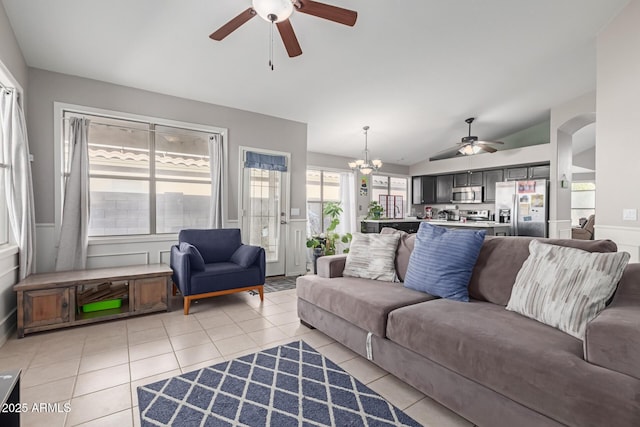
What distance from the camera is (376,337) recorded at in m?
2.00

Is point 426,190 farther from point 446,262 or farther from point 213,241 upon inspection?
point 446,262

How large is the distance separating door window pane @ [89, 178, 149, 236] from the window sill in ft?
0.25

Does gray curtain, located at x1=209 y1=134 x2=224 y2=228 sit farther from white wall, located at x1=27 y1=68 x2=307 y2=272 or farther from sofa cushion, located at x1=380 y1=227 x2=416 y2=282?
sofa cushion, located at x1=380 y1=227 x2=416 y2=282

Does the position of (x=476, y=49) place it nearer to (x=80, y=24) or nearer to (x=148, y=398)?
(x=80, y=24)

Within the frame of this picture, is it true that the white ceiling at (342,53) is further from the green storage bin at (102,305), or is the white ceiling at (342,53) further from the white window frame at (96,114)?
the green storage bin at (102,305)

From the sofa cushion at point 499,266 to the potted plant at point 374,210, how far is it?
5196 millimetres

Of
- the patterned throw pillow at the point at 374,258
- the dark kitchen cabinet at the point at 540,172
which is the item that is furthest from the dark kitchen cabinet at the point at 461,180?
the patterned throw pillow at the point at 374,258

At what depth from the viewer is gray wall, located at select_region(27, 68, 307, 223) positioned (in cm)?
330

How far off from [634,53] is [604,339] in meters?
3.43

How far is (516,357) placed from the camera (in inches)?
51.3

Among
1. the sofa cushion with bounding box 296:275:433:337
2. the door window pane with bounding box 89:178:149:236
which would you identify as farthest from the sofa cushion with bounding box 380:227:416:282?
the door window pane with bounding box 89:178:149:236

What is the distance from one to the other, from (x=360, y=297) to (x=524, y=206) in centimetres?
543

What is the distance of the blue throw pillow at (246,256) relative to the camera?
11.9ft

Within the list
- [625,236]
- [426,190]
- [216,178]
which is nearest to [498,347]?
[625,236]
